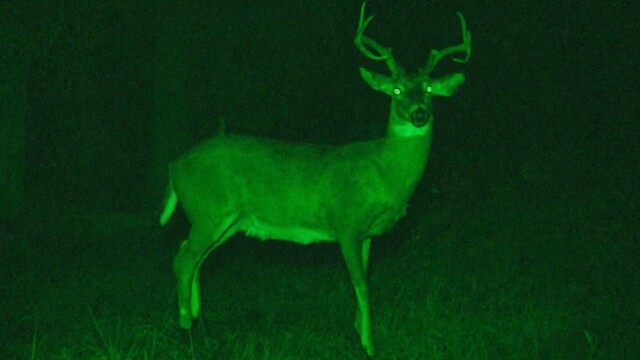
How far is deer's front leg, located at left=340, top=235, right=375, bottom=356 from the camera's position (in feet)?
21.5

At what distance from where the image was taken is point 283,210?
7.21m

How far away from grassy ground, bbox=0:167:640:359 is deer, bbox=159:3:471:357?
0.43 m

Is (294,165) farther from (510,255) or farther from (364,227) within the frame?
(510,255)

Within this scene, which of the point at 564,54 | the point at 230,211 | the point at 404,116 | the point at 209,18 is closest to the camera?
the point at 404,116

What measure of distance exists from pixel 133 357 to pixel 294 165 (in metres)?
1.85

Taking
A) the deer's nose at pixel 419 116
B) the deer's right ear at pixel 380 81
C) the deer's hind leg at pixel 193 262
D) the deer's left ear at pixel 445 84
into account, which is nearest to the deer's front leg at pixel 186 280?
the deer's hind leg at pixel 193 262

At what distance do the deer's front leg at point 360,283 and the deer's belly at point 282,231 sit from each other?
29 cm

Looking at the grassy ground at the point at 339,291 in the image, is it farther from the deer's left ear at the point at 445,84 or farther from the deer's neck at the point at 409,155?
the deer's left ear at the point at 445,84

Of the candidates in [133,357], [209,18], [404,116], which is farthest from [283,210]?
[209,18]

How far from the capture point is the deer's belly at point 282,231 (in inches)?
284

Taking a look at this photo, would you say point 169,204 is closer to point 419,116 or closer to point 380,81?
point 380,81

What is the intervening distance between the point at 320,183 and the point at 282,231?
438 mm

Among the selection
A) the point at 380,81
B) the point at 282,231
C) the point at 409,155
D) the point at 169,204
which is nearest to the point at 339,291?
the point at 282,231

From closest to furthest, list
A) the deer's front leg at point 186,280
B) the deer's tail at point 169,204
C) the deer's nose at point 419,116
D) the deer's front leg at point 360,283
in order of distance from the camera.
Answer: the deer's front leg at point 360,283, the deer's nose at point 419,116, the deer's front leg at point 186,280, the deer's tail at point 169,204
